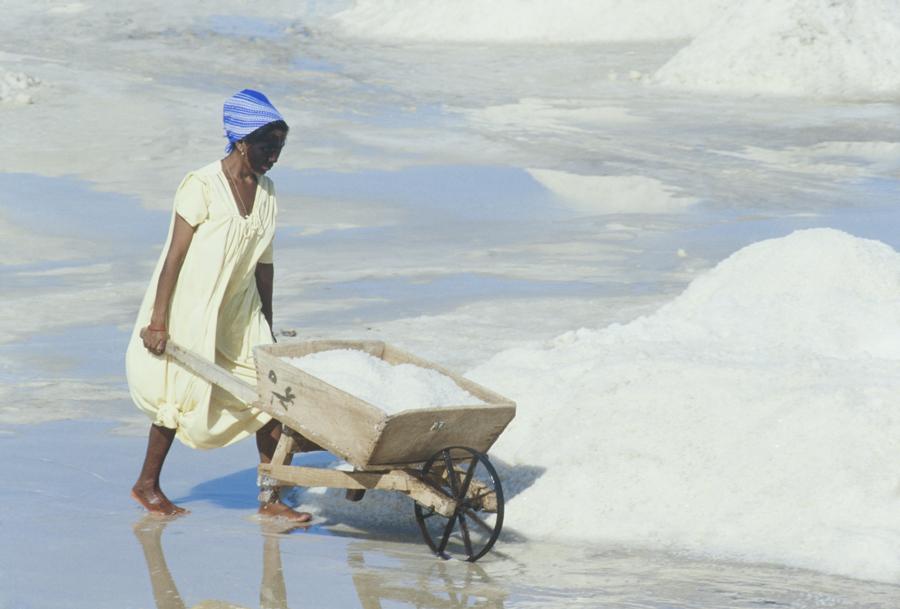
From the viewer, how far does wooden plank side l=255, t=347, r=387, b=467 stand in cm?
396

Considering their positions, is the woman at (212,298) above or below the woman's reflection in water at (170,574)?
above

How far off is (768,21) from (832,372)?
1338cm

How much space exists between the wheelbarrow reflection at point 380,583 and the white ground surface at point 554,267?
0.11 meters

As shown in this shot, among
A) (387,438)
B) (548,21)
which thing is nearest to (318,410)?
(387,438)

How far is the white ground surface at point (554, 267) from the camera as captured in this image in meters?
4.49


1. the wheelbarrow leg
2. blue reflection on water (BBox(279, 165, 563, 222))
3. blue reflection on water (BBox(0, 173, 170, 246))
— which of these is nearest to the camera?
the wheelbarrow leg

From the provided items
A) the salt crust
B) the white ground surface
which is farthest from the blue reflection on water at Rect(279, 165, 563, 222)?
the salt crust

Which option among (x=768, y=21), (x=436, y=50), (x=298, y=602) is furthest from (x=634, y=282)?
(x=436, y=50)

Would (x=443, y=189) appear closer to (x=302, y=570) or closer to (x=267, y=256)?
(x=267, y=256)

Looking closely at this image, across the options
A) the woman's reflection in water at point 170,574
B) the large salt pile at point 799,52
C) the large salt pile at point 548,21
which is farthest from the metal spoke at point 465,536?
the large salt pile at point 548,21

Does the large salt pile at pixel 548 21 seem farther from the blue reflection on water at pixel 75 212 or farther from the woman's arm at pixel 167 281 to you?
the woman's arm at pixel 167 281

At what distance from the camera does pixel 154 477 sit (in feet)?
15.1

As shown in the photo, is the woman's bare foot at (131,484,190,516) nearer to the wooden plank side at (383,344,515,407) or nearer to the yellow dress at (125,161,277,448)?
the yellow dress at (125,161,277,448)

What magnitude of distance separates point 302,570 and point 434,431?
0.51m
